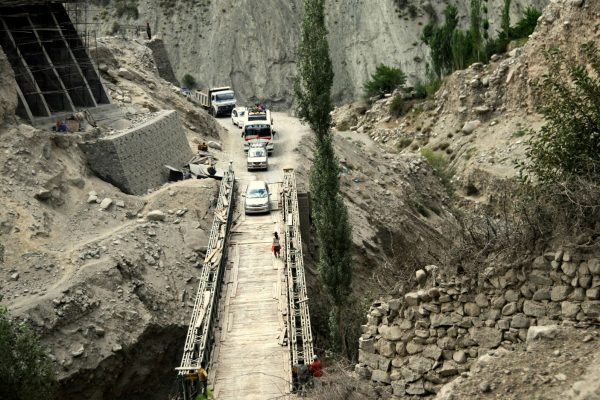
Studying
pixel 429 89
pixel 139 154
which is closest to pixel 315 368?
pixel 139 154

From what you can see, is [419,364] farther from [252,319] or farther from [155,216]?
[155,216]

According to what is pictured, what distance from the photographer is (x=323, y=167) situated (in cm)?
2527

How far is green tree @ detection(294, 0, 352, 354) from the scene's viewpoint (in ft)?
77.9

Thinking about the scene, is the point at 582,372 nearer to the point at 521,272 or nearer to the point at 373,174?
the point at 521,272

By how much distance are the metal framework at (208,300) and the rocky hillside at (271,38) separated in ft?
161

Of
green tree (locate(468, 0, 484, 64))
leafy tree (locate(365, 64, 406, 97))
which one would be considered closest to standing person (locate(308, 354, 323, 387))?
green tree (locate(468, 0, 484, 64))

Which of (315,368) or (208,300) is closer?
(315,368)

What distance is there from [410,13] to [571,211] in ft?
237

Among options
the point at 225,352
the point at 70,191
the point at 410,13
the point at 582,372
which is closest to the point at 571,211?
the point at 582,372

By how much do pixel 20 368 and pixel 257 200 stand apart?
1462cm

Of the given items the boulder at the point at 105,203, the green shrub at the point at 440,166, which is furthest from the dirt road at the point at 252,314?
the green shrub at the point at 440,166

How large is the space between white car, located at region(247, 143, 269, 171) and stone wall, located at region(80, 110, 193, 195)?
124 inches

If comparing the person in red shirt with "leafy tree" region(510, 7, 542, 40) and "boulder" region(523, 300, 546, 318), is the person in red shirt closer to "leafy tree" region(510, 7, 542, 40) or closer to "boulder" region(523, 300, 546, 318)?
"boulder" region(523, 300, 546, 318)

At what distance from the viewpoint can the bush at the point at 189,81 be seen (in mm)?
85312
